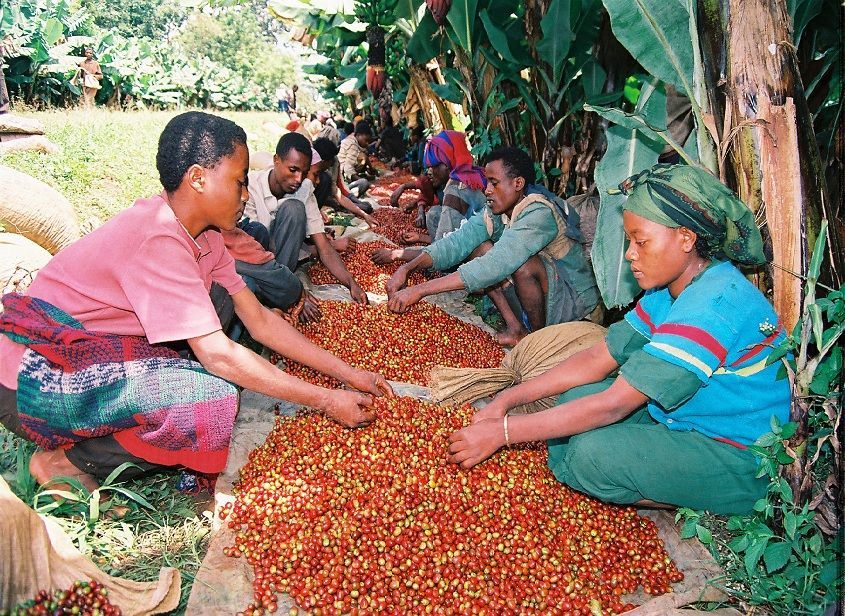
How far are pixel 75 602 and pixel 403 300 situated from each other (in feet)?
7.10

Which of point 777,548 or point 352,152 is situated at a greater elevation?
point 777,548

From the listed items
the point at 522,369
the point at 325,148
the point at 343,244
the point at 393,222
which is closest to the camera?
the point at 522,369

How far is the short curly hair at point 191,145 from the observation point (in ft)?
6.15

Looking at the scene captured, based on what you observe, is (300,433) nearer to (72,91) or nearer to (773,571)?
(773,571)

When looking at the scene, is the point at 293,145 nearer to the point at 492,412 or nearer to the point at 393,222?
the point at 492,412

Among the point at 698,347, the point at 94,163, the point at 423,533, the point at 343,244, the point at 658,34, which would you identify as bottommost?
the point at 94,163

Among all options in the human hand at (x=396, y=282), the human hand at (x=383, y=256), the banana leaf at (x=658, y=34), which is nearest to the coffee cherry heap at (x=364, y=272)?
the human hand at (x=383, y=256)

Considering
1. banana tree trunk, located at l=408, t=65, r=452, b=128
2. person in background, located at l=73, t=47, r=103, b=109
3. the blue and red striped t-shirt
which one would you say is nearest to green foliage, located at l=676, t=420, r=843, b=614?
the blue and red striped t-shirt

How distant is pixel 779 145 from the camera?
1.95 meters

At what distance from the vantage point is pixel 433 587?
66.1 inches

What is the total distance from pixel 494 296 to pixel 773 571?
2.25m

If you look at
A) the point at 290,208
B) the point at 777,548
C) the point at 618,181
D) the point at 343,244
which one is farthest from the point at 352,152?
the point at 777,548

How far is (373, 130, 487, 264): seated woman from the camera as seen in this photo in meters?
4.58

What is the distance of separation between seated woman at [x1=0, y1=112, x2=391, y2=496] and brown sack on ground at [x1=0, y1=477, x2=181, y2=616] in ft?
1.40
